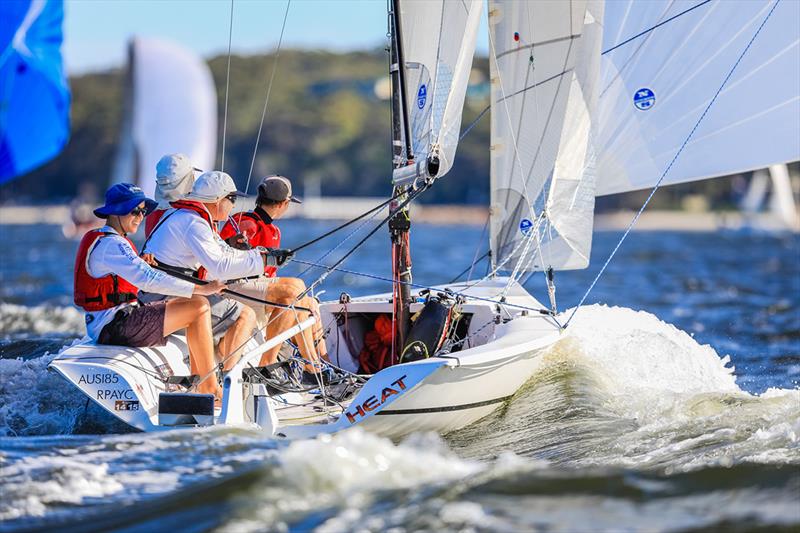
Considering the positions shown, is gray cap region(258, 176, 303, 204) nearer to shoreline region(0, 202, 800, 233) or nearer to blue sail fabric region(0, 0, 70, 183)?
blue sail fabric region(0, 0, 70, 183)

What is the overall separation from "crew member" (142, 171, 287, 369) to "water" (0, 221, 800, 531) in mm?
758

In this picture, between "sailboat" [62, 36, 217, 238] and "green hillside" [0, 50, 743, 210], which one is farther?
"green hillside" [0, 50, 743, 210]

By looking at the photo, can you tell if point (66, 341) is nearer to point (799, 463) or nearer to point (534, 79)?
point (534, 79)

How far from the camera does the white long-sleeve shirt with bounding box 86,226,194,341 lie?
15.3 ft

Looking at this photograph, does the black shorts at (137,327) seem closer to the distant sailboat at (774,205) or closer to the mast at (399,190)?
the mast at (399,190)

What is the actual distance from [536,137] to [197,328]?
8.70ft

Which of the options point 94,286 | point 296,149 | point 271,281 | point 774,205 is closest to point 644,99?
point 271,281

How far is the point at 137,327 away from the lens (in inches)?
189

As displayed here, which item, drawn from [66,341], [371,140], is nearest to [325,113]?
[371,140]

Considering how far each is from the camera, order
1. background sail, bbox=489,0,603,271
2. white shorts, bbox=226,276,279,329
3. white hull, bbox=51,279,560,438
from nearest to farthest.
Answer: white hull, bbox=51,279,560,438
white shorts, bbox=226,276,279,329
background sail, bbox=489,0,603,271

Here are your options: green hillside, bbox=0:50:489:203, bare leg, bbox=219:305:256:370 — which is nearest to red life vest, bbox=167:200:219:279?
bare leg, bbox=219:305:256:370

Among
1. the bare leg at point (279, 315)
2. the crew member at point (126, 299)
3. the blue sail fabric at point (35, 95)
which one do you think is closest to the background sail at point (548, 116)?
the bare leg at point (279, 315)

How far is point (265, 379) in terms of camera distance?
17.1ft

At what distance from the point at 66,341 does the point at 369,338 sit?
3243mm
